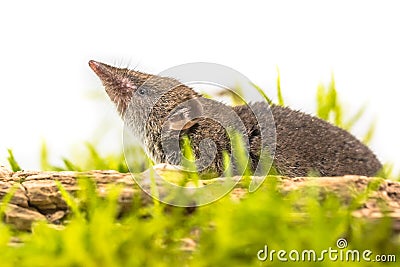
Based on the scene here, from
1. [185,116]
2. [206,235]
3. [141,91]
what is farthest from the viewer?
[141,91]

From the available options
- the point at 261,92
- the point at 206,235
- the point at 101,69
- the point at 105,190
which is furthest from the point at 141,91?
the point at 206,235

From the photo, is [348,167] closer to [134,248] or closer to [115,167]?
[115,167]

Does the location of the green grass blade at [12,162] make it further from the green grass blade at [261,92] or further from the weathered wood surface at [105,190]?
the green grass blade at [261,92]

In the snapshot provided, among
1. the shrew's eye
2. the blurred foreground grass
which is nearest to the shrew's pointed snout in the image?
the shrew's eye

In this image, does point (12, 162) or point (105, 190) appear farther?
point (12, 162)

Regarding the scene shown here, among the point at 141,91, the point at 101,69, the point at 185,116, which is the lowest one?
the point at 185,116

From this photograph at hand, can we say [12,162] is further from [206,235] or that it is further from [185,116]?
[206,235]

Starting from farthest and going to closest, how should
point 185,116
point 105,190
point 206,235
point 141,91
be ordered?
point 141,91
point 185,116
point 105,190
point 206,235

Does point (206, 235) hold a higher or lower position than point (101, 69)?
lower
